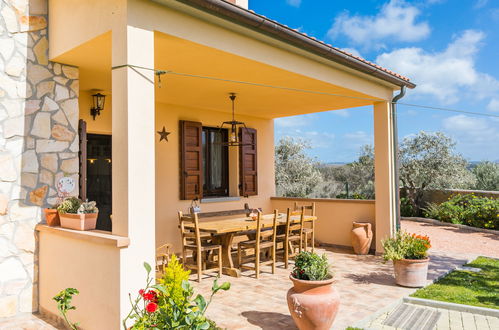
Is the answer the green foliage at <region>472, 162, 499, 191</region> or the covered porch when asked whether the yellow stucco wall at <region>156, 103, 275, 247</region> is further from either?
the green foliage at <region>472, 162, 499, 191</region>

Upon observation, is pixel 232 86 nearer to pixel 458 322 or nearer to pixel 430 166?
pixel 458 322

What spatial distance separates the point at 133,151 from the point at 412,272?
3.88 m

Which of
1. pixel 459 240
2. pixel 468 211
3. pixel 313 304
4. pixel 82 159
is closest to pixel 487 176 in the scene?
pixel 468 211

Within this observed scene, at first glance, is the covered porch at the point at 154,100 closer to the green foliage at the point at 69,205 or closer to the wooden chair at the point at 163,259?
the green foliage at the point at 69,205

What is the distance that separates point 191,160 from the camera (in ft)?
25.6

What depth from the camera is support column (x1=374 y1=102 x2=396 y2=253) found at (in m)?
7.39

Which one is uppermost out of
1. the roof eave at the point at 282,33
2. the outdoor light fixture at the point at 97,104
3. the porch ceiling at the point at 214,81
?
the roof eave at the point at 282,33

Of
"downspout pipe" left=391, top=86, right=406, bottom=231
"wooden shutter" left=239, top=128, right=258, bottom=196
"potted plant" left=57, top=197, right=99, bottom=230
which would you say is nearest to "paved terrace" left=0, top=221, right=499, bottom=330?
"downspout pipe" left=391, top=86, right=406, bottom=231

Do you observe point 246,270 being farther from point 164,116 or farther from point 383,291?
point 164,116

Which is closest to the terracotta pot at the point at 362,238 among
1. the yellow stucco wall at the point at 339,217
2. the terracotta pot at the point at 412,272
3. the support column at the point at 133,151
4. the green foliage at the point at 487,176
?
the yellow stucco wall at the point at 339,217

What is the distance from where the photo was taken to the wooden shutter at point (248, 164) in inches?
351

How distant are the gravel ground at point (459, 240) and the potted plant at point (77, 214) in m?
6.71

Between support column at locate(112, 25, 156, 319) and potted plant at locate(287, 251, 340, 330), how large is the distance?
136 cm

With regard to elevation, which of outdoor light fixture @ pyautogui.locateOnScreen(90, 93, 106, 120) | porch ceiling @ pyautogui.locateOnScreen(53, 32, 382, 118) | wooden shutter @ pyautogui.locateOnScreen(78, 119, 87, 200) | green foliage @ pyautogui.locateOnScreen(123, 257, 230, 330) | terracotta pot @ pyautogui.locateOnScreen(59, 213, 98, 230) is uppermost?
porch ceiling @ pyautogui.locateOnScreen(53, 32, 382, 118)
